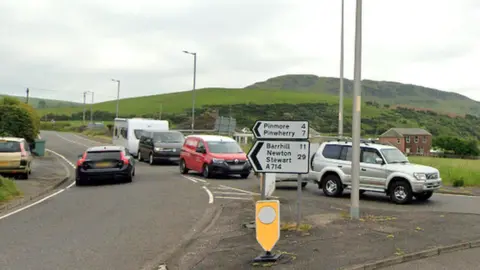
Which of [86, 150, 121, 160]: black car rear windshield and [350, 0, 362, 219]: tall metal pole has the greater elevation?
[350, 0, 362, 219]: tall metal pole

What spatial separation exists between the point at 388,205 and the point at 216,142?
10268mm

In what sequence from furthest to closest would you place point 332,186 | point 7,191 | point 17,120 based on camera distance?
point 17,120, point 332,186, point 7,191

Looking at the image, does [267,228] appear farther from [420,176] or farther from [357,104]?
[420,176]

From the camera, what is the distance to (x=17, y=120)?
107 feet

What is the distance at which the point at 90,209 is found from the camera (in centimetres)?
1307

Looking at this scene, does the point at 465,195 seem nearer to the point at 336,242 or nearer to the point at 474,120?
the point at 336,242

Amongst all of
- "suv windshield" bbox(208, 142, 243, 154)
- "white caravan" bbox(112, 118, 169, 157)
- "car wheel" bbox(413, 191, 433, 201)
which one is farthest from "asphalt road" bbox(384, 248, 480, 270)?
"white caravan" bbox(112, 118, 169, 157)

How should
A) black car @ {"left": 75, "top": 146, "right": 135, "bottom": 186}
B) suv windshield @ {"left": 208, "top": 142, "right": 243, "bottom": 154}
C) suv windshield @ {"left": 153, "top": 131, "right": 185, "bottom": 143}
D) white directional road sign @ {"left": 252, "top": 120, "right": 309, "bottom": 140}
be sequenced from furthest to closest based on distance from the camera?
1. suv windshield @ {"left": 153, "top": 131, "right": 185, "bottom": 143}
2. suv windshield @ {"left": 208, "top": 142, "right": 243, "bottom": 154}
3. black car @ {"left": 75, "top": 146, "right": 135, "bottom": 186}
4. white directional road sign @ {"left": 252, "top": 120, "right": 309, "bottom": 140}

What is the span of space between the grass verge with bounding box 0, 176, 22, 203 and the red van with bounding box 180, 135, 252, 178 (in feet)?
27.3

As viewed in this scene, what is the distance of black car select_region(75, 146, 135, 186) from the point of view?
19.1m

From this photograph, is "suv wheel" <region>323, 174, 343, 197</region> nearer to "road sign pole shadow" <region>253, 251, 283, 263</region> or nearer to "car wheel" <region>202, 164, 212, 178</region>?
"car wheel" <region>202, 164, 212, 178</region>

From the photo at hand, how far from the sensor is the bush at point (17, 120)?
31.9m

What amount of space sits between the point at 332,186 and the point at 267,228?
30.9 feet

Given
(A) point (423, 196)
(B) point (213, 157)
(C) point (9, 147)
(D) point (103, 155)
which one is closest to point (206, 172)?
(B) point (213, 157)
